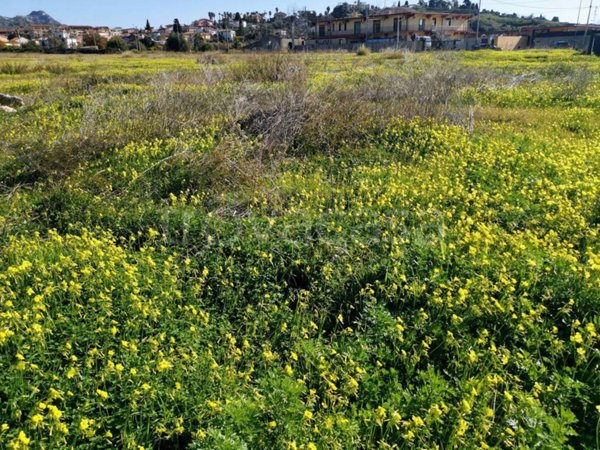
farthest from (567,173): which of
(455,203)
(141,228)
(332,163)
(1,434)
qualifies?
(1,434)

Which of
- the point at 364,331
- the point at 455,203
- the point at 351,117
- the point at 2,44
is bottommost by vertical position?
the point at 364,331

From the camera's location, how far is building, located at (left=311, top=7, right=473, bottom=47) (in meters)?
52.7

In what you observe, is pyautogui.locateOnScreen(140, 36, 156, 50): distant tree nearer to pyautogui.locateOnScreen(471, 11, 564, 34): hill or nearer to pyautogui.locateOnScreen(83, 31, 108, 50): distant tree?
pyautogui.locateOnScreen(83, 31, 108, 50): distant tree

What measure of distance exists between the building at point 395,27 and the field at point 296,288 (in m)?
47.2

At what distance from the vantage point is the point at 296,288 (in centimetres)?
430

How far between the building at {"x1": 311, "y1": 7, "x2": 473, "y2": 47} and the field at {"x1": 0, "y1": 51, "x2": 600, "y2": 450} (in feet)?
155

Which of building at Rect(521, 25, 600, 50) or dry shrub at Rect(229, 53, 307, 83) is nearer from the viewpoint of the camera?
dry shrub at Rect(229, 53, 307, 83)

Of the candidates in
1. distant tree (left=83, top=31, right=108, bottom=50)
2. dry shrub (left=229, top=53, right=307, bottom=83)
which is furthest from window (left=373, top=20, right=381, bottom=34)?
dry shrub (left=229, top=53, right=307, bottom=83)

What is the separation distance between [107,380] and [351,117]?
23.1ft

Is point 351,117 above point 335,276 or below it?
above

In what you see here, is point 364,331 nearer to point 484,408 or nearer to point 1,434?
point 484,408

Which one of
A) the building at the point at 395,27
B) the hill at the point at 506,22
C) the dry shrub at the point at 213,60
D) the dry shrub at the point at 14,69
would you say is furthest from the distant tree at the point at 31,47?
the hill at the point at 506,22

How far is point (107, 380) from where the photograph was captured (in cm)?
285

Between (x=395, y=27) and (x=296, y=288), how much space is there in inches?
2178
